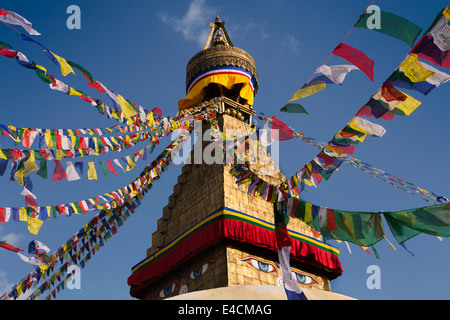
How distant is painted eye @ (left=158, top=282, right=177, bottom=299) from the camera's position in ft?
34.8

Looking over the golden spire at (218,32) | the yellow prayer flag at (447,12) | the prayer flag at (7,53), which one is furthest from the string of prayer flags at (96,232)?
the golden spire at (218,32)

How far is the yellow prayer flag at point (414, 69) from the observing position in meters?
5.29

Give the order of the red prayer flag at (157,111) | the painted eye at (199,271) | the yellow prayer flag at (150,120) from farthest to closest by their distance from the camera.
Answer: the painted eye at (199,271) < the red prayer flag at (157,111) < the yellow prayer flag at (150,120)

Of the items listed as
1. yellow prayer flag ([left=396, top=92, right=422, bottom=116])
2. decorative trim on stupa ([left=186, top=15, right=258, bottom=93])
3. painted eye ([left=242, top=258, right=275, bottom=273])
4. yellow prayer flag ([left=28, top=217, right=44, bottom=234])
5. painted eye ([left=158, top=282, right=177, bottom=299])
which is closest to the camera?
yellow prayer flag ([left=396, top=92, right=422, bottom=116])

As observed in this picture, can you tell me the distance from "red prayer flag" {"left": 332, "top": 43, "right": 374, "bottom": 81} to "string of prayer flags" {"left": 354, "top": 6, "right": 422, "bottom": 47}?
497 millimetres

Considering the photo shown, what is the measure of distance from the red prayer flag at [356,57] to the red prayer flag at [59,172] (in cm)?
445

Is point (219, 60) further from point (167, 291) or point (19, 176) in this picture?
point (19, 176)

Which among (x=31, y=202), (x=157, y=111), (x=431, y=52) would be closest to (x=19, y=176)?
(x=31, y=202)

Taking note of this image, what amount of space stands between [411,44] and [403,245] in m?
2.40

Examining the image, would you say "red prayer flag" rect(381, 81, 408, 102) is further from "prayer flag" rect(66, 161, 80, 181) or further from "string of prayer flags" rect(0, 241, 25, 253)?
"string of prayer flags" rect(0, 241, 25, 253)

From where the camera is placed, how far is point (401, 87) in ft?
18.0

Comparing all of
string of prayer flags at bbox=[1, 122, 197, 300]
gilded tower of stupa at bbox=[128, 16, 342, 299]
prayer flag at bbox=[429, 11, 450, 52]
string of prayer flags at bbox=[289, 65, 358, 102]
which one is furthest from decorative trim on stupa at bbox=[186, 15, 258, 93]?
prayer flag at bbox=[429, 11, 450, 52]

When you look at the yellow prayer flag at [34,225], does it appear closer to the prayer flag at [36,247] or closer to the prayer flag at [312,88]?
the prayer flag at [36,247]
